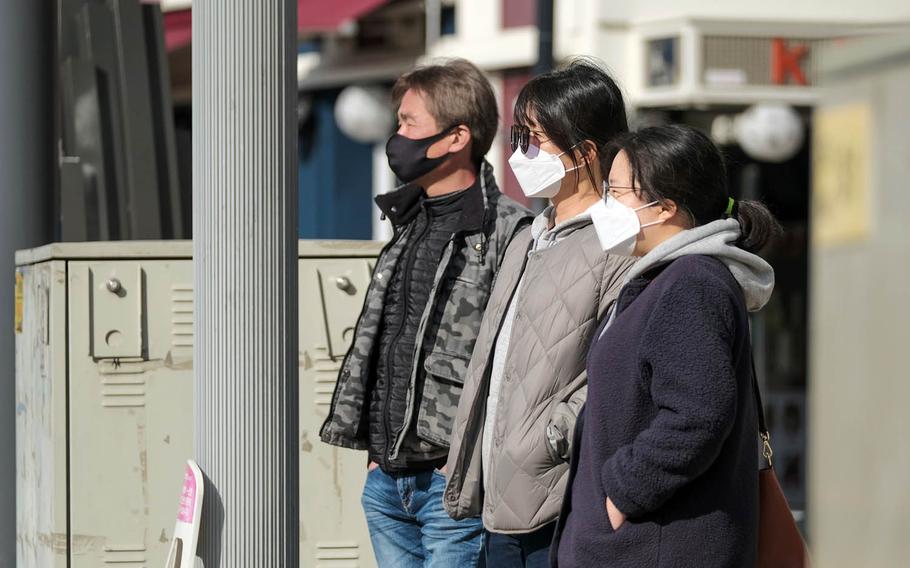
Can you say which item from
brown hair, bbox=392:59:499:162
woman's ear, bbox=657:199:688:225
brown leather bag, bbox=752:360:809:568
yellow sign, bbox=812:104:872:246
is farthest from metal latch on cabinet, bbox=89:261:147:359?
yellow sign, bbox=812:104:872:246

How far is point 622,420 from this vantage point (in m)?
2.38

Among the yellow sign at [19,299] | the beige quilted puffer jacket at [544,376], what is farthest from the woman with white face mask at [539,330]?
the yellow sign at [19,299]

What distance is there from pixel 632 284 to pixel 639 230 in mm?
123

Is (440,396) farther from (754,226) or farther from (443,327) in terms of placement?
(754,226)

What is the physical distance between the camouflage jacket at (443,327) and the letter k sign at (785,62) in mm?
9867

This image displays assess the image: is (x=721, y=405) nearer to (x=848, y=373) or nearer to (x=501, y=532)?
(x=501, y=532)

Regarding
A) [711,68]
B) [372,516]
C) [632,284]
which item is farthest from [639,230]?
[711,68]

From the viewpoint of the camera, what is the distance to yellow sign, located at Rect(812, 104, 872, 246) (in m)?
0.83

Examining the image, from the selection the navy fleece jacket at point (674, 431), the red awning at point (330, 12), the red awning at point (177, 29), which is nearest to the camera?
the navy fleece jacket at point (674, 431)

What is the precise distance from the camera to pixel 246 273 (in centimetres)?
266

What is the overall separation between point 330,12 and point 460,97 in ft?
34.5

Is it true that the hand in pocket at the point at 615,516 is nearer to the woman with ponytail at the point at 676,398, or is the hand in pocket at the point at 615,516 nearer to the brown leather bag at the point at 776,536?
the woman with ponytail at the point at 676,398

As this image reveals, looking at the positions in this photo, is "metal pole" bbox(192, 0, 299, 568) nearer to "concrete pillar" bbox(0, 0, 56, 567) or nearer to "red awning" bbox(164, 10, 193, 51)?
"concrete pillar" bbox(0, 0, 56, 567)

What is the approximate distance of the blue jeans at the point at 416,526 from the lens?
10.6 ft
